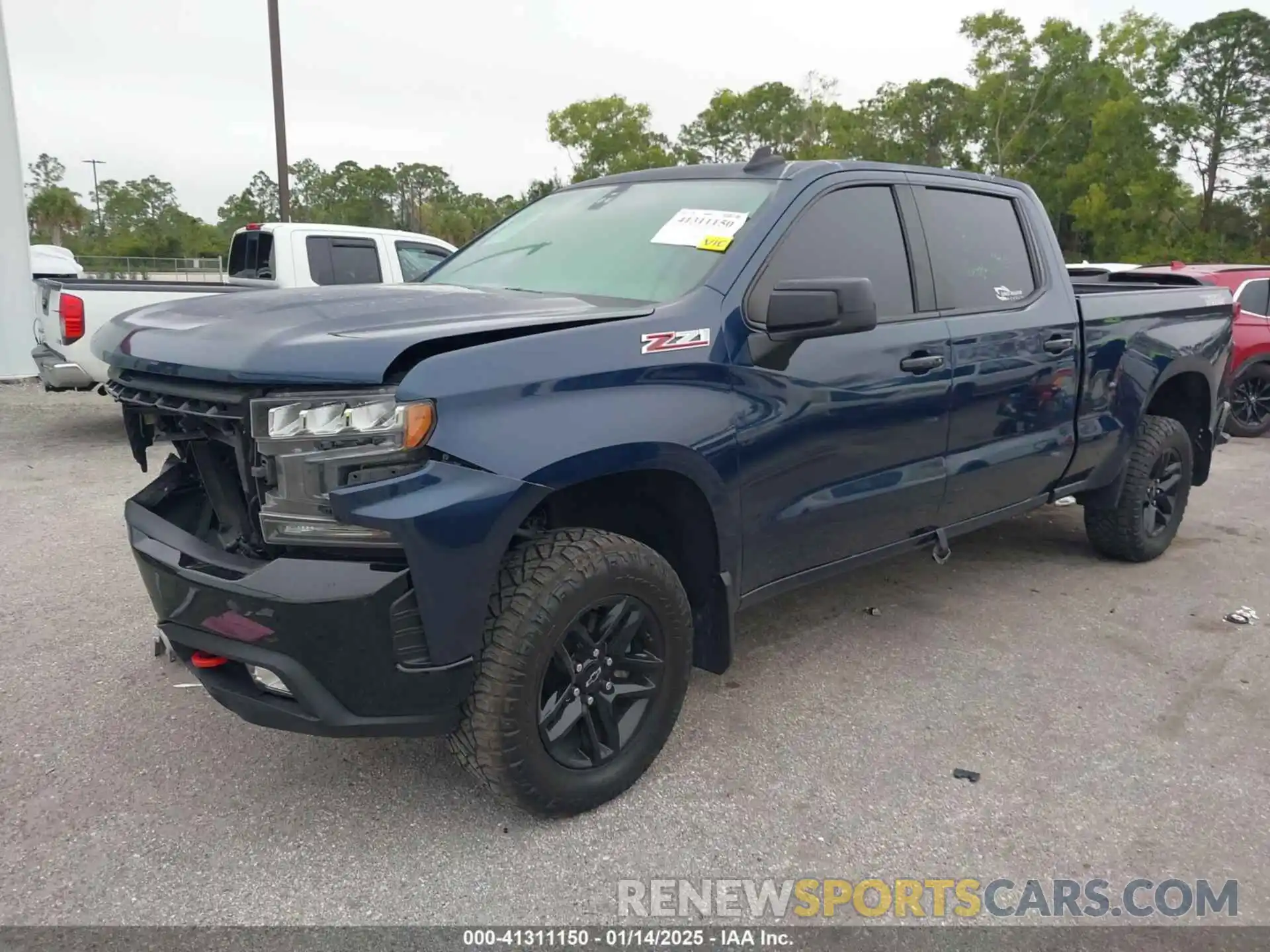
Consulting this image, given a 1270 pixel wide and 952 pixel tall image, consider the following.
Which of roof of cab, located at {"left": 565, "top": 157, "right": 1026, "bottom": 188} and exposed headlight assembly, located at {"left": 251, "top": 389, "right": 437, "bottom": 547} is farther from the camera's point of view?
roof of cab, located at {"left": 565, "top": 157, "right": 1026, "bottom": 188}

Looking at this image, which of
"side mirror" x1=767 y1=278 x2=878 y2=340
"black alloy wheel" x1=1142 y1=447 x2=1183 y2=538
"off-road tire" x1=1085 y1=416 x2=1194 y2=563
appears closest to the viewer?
"side mirror" x1=767 y1=278 x2=878 y2=340

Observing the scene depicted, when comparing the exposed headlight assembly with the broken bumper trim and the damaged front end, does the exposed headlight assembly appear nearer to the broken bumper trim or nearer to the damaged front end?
the damaged front end

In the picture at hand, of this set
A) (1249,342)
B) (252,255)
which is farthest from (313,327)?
(1249,342)

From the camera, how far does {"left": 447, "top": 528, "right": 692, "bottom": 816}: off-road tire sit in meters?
2.54

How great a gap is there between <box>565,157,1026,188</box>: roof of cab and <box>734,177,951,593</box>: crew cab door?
8cm

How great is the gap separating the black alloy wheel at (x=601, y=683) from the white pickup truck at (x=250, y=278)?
513 centimetres

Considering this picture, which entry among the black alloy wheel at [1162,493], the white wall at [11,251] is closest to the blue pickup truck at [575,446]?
the black alloy wheel at [1162,493]

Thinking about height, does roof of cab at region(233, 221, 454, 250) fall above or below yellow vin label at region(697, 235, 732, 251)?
above

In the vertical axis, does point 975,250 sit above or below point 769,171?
below

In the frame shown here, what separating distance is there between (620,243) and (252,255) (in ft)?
24.5

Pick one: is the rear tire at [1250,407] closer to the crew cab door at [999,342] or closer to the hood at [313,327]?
the crew cab door at [999,342]

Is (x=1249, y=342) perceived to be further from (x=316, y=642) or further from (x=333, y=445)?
(x=316, y=642)

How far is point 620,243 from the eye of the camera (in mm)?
3533

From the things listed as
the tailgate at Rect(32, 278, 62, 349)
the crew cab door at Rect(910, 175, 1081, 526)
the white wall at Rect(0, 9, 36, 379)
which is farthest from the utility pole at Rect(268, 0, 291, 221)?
the crew cab door at Rect(910, 175, 1081, 526)
